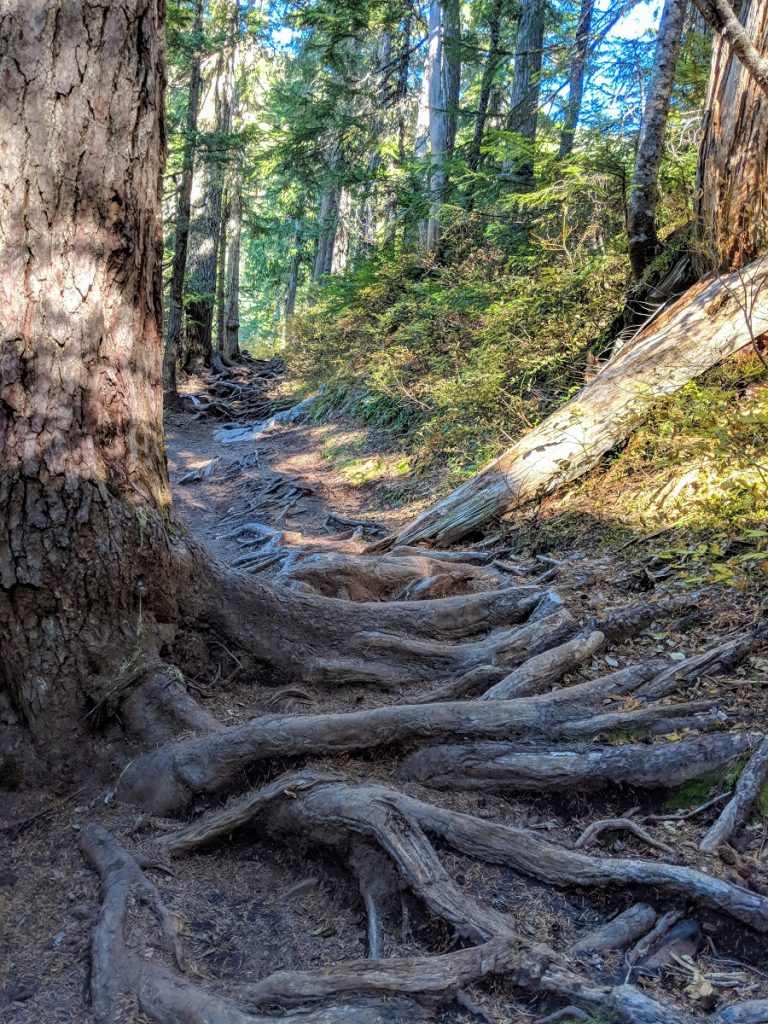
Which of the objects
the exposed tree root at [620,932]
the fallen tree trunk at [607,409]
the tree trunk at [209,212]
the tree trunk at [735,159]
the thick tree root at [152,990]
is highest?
the tree trunk at [209,212]

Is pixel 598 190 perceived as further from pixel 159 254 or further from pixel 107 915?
pixel 107 915

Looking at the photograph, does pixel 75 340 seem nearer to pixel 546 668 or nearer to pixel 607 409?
pixel 546 668

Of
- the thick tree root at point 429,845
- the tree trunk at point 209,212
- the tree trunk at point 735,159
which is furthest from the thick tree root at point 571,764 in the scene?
the tree trunk at point 209,212

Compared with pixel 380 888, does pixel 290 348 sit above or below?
above

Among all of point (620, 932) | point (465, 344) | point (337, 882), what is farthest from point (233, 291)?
point (620, 932)

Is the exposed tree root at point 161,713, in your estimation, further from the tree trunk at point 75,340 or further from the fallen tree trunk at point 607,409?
the fallen tree trunk at point 607,409

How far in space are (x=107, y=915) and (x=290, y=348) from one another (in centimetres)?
1737

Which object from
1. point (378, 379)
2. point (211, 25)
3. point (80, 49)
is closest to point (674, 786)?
point (80, 49)

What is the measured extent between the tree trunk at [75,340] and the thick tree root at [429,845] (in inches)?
43.8

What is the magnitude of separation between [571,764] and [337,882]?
1.14m

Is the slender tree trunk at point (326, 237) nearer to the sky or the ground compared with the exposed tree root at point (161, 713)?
nearer to the sky

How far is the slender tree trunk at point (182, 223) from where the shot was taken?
15109 millimetres

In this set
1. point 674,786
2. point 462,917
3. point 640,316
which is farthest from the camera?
point 640,316

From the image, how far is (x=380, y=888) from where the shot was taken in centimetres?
277
